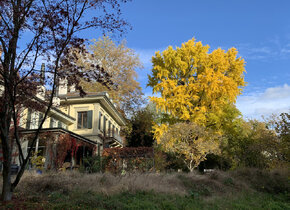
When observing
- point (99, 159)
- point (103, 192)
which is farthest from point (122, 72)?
point (103, 192)

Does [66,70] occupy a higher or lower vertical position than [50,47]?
lower

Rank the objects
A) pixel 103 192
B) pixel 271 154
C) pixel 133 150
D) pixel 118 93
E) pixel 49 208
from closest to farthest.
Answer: pixel 49 208 → pixel 103 192 → pixel 271 154 → pixel 133 150 → pixel 118 93

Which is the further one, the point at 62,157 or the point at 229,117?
the point at 229,117

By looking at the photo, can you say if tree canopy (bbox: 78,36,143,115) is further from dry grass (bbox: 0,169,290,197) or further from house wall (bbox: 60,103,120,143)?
dry grass (bbox: 0,169,290,197)

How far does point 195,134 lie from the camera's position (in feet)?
50.6

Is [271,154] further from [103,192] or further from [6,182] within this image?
[6,182]

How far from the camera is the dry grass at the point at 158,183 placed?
8206mm

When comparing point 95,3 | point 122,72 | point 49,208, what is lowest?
point 49,208

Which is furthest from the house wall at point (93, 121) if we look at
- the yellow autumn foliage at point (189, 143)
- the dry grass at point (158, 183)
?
the dry grass at point (158, 183)

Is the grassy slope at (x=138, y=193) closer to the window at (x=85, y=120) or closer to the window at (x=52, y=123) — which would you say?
the window at (x=52, y=123)

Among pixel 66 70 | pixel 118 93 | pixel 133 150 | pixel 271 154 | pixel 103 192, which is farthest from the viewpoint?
pixel 118 93

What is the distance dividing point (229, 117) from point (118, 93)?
1410cm

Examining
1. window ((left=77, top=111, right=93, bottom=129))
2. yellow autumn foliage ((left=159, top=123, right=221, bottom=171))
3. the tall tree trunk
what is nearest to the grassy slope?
the tall tree trunk

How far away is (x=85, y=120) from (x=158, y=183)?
16.3 meters
